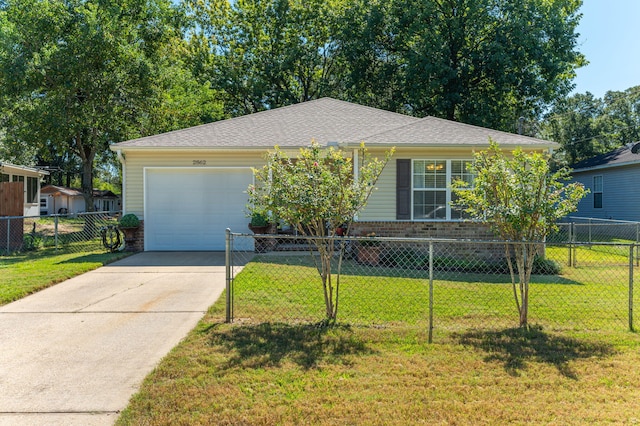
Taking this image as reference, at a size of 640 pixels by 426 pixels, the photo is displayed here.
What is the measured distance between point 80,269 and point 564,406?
8.98 metres

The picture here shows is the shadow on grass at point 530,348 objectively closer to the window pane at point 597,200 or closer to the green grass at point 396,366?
the green grass at point 396,366

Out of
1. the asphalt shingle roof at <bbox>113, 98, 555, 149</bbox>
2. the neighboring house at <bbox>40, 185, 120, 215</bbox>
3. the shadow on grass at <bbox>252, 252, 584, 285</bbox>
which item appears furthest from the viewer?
the neighboring house at <bbox>40, 185, 120, 215</bbox>

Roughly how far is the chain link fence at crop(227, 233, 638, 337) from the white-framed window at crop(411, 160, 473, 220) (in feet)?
2.82

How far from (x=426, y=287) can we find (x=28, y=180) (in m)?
26.3

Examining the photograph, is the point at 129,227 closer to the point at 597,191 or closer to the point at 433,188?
the point at 433,188

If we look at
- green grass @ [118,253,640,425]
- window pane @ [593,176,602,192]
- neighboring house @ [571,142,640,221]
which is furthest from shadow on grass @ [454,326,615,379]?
window pane @ [593,176,602,192]

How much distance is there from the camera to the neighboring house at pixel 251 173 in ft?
38.0

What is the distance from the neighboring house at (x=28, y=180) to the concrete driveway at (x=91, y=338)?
18.3 metres

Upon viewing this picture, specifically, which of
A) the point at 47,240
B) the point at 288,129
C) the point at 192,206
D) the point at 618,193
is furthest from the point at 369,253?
the point at 618,193

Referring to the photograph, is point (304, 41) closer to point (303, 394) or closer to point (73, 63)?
point (73, 63)

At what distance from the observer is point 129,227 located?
12445mm

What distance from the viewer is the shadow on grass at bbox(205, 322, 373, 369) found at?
4562mm

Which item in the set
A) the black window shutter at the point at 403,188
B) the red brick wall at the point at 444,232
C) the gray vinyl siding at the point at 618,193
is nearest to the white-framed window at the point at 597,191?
the gray vinyl siding at the point at 618,193

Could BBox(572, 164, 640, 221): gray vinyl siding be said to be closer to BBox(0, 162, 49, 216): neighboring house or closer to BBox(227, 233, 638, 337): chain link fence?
BBox(227, 233, 638, 337): chain link fence
